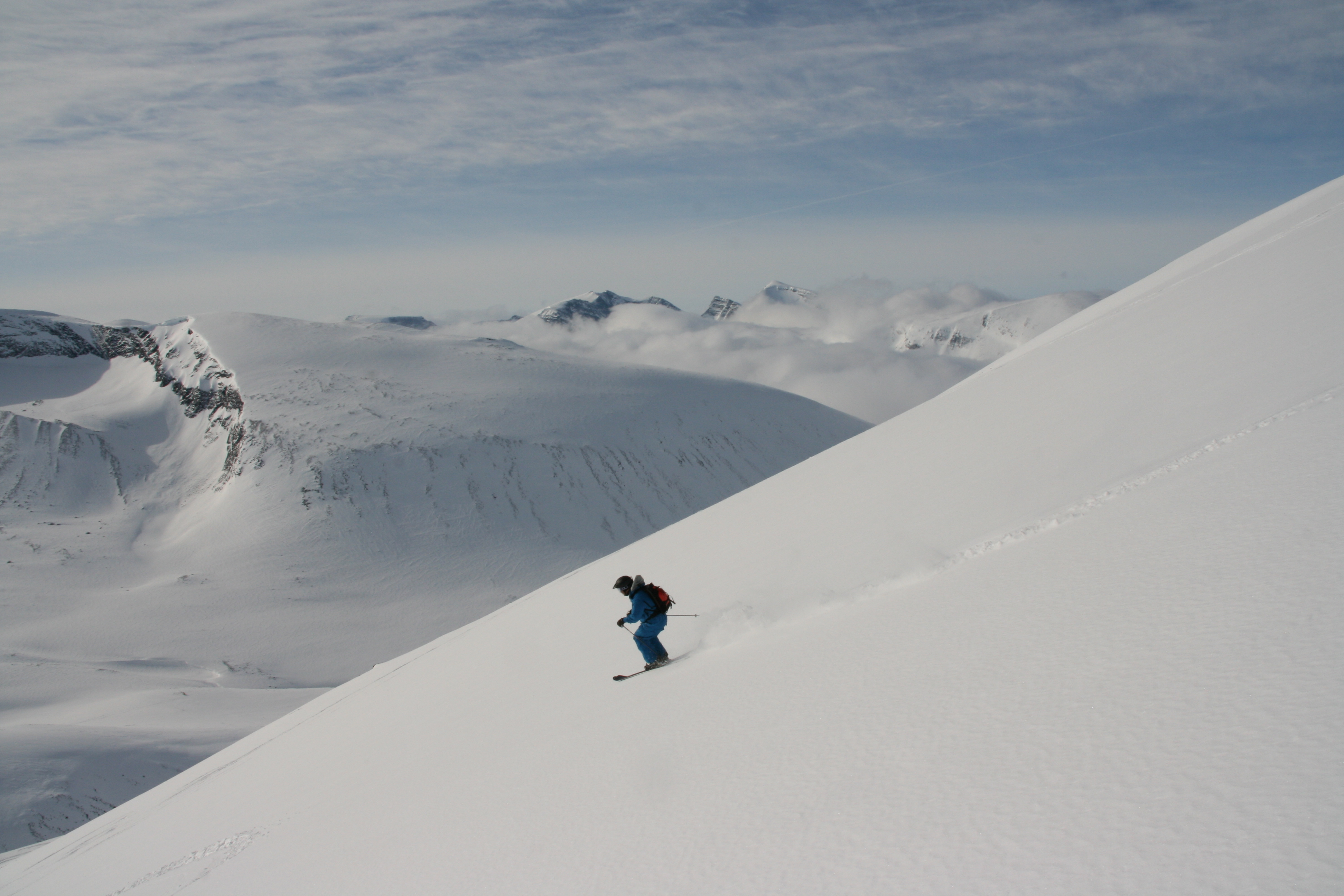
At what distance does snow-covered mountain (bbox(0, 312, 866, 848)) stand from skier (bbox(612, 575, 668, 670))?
21.9 m

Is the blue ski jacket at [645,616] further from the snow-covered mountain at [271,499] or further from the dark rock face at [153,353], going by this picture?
the dark rock face at [153,353]

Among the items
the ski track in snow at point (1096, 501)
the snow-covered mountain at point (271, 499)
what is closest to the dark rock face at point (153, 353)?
the snow-covered mountain at point (271, 499)

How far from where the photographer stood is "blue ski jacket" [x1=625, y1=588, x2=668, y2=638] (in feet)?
27.8

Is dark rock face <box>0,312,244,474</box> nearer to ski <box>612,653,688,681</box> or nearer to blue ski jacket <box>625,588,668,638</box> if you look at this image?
blue ski jacket <box>625,588,668,638</box>

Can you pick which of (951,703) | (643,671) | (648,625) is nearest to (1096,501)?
(951,703)

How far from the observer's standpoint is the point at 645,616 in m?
8.49

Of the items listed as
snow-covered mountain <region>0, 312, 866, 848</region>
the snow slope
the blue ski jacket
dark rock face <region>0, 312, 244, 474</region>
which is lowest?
the snow slope

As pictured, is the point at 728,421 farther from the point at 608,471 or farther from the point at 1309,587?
the point at 1309,587

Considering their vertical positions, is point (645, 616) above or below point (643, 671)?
above

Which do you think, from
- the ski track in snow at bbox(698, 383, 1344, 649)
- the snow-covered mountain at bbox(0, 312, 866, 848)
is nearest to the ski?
the ski track in snow at bbox(698, 383, 1344, 649)

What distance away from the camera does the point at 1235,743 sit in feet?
9.75

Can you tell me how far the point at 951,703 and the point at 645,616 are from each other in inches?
182

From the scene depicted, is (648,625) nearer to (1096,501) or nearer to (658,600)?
(658,600)

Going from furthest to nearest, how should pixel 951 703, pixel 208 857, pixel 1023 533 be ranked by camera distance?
1. pixel 208 857
2. pixel 1023 533
3. pixel 951 703
